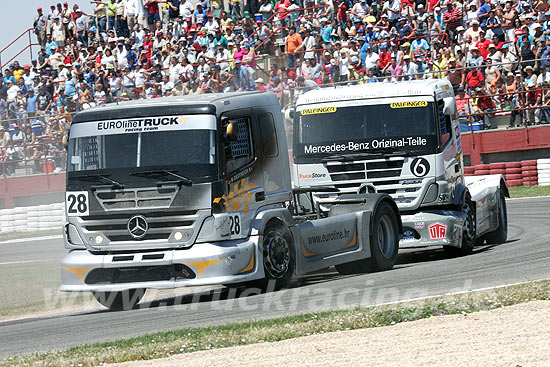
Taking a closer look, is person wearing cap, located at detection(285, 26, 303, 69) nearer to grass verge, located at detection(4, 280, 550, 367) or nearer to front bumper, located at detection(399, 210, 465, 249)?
front bumper, located at detection(399, 210, 465, 249)

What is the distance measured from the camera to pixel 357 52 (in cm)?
2562

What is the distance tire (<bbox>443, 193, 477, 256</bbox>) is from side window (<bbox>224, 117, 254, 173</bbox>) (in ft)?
13.6

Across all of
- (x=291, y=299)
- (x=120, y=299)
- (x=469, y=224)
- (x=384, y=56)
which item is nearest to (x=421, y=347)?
(x=291, y=299)

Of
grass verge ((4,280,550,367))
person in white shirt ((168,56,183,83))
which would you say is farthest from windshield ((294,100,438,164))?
person in white shirt ((168,56,183,83))

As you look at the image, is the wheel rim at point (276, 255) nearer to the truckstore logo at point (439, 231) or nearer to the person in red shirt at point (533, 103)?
the truckstore logo at point (439, 231)

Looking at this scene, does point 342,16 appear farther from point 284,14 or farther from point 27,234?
point 27,234

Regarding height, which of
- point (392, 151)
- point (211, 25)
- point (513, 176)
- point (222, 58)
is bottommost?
point (513, 176)

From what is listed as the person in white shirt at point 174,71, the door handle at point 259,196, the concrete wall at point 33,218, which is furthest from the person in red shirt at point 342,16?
the door handle at point 259,196

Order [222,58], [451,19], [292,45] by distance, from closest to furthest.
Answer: [451,19] → [292,45] → [222,58]

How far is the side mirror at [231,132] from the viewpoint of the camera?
10.4m

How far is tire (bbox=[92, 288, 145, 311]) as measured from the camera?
37.0ft

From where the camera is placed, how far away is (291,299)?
404 inches

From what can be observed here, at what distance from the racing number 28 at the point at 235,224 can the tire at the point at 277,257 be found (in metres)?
0.42

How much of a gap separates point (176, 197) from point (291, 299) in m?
1.66
